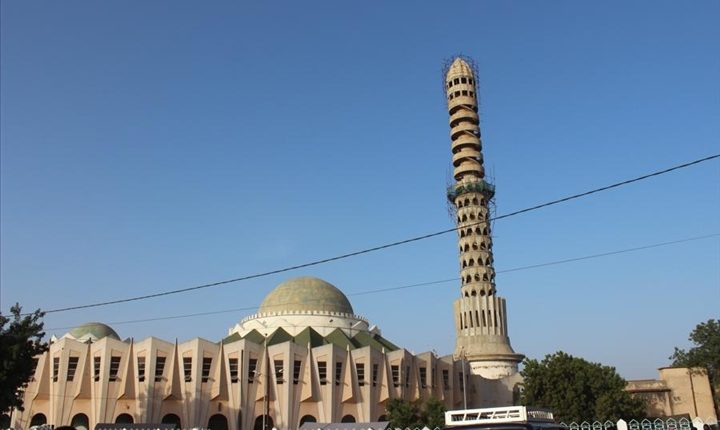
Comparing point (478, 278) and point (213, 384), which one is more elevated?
point (478, 278)

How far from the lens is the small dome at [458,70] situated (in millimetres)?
83188

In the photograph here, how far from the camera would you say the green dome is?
7244 cm

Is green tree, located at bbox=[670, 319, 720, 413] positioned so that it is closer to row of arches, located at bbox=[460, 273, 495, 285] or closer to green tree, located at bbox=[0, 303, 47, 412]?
row of arches, located at bbox=[460, 273, 495, 285]

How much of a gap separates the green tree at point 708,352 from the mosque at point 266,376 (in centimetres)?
1846

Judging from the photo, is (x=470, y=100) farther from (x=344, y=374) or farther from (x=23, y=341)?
Answer: (x=23, y=341)

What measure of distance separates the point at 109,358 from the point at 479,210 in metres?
43.7

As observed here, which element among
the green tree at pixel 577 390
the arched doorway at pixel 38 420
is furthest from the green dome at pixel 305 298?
the green tree at pixel 577 390

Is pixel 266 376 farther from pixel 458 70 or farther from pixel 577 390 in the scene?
pixel 458 70

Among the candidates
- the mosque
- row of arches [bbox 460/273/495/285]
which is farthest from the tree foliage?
row of arches [bbox 460/273/495/285]

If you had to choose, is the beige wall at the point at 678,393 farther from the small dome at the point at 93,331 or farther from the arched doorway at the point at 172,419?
the small dome at the point at 93,331

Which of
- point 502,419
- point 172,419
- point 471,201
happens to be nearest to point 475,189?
point 471,201

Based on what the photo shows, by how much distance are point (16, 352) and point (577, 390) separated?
1550 inches

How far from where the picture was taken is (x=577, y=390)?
49.9 m

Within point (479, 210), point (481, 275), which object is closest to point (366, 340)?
point (481, 275)
